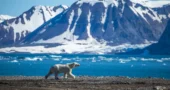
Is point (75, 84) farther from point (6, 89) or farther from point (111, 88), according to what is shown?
point (6, 89)

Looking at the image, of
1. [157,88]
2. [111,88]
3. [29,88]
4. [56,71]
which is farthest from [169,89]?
[56,71]

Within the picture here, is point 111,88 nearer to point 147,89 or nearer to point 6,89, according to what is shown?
point 147,89

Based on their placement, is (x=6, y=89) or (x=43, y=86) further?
(x=43, y=86)

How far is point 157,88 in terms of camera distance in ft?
81.0

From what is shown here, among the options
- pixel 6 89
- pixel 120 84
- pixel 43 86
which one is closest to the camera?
pixel 6 89

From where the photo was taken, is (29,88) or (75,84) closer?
(29,88)

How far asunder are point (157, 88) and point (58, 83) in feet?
20.7

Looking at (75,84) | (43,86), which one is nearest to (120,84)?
(75,84)

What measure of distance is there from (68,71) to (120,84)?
18.3ft

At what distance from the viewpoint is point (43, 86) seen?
26156 millimetres

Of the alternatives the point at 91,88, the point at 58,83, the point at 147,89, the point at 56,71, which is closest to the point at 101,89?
the point at 91,88

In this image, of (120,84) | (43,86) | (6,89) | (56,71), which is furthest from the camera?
(56,71)

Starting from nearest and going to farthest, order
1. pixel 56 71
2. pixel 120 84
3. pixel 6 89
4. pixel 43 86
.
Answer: pixel 6 89
pixel 43 86
pixel 120 84
pixel 56 71

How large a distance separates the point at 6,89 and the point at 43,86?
8.77ft
